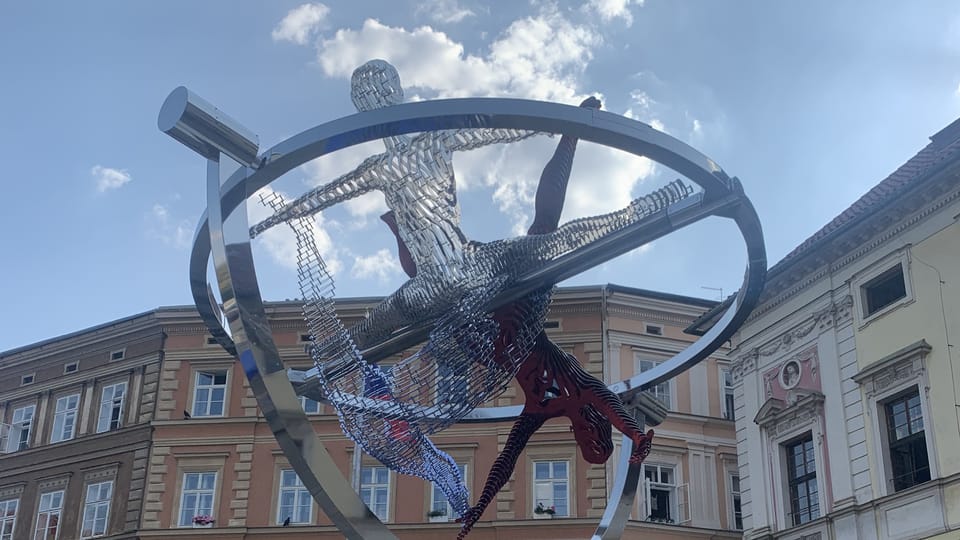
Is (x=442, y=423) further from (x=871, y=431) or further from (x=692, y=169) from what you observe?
(x=871, y=431)

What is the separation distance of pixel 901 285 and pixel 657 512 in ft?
35.0

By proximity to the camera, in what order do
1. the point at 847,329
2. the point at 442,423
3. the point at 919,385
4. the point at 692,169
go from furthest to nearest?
1. the point at 847,329
2. the point at 919,385
3. the point at 442,423
4. the point at 692,169

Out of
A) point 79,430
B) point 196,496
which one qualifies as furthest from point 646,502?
point 79,430

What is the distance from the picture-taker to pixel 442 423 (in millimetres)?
14414

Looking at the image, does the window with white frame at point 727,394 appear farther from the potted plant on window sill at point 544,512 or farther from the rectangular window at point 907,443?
the rectangular window at point 907,443

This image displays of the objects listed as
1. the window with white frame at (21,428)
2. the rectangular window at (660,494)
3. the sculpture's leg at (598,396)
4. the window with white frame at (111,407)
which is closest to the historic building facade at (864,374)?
the rectangular window at (660,494)

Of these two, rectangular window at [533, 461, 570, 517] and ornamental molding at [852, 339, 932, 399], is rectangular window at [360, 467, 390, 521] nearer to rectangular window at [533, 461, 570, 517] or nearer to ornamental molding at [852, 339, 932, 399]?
rectangular window at [533, 461, 570, 517]

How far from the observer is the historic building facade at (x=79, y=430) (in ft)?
115

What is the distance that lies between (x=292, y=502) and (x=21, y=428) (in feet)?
33.1

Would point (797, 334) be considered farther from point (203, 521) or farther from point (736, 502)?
point (203, 521)

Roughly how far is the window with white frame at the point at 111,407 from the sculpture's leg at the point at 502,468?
22993 mm

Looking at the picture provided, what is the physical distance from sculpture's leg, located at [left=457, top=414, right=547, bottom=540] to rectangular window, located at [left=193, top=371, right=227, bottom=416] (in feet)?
67.7

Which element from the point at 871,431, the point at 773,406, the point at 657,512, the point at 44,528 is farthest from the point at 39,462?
the point at 871,431

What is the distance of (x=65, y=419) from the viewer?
123 ft
